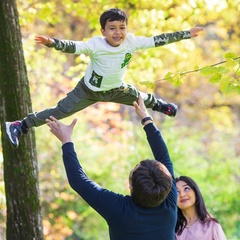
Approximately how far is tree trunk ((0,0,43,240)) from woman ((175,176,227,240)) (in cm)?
105

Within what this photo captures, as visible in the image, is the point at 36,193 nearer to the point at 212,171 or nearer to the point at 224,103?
the point at 212,171

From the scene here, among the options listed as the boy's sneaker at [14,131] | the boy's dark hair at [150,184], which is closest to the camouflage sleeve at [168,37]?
the boy's sneaker at [14,131]

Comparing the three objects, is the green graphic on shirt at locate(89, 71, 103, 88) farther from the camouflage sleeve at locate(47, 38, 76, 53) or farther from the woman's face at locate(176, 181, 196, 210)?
the woman's face at locate(176, 181, 196, 210)

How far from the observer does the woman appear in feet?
12.3

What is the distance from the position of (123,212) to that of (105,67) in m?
→ 1.33

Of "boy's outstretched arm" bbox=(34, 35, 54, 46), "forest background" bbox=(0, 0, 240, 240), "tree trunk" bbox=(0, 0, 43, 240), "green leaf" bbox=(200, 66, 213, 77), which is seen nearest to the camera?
"green leaf" bbox=(200, 66, 213, 77)

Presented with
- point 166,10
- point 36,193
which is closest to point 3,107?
point 36,193

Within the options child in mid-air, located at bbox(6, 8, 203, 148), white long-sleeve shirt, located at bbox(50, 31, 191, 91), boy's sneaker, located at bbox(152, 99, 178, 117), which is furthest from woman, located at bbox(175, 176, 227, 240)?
white long-sleeve shirt, located at bbox(50, 31, 191, 91)

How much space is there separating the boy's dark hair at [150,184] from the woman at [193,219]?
1.18 metres

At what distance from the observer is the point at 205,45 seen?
1527cm

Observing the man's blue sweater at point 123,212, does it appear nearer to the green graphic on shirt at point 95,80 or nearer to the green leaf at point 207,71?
the green leaf at point 207,71

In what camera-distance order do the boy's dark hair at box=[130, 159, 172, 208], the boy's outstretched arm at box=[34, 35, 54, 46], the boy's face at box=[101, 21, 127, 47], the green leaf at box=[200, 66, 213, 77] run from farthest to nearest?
the boy's face at box=[101, 21, 127, 47] < the boy's outstretched arm at box=[34, 35, 54, 46] < the green leaf at box=[200, 66, 213, 77] < the boy's dark hair at box=[130, 159, 172, 208]

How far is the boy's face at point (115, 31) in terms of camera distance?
3.63m

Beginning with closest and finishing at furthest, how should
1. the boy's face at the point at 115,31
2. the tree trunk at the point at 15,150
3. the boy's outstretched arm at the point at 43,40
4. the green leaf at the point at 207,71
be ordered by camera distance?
the green leaf at the point at 207,71, the boy's outstretched arm at the point at 43,40, the boy's face at the point at 115,31, the tree trunk at the point at 15,150
